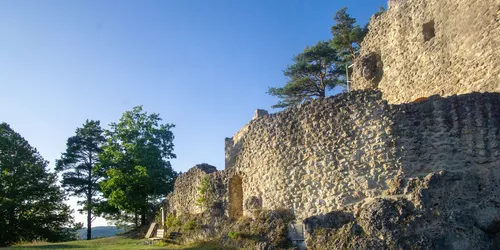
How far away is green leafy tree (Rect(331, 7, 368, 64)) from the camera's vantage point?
28.0 meters

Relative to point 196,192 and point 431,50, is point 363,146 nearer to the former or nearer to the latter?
point 431,50

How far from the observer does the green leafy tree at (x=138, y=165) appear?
79.6 ft

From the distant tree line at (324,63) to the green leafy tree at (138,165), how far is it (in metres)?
8.97

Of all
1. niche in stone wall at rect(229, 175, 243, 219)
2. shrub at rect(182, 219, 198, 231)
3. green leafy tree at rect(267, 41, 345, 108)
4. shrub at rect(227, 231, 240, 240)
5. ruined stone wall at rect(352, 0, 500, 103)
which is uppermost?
green leafy tree at rect(267, 41, 345, 108)

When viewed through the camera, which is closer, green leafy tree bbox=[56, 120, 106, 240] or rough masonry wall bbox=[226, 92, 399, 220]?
rough masonry wall bbox=[226, 92, 399, 220]

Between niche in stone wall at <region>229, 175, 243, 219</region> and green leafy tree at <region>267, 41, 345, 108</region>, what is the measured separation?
14769 millimetres

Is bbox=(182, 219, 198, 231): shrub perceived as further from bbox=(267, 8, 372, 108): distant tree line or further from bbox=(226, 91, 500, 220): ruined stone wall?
bbox=(267, 8, 372, 108): distant tree line

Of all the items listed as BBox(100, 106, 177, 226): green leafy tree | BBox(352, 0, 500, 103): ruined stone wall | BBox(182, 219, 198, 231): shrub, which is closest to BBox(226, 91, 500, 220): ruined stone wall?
BBox(352, 0, 500, 103): ruined stone wall

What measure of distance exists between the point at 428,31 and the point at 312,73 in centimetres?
1418

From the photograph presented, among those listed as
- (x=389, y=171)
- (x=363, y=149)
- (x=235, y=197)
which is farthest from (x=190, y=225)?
(x=389, y=171)

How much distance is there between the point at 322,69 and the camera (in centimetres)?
2922

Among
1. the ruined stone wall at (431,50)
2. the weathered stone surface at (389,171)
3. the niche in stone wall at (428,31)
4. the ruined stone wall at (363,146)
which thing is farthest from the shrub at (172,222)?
the niche in stone wall at (428,31)

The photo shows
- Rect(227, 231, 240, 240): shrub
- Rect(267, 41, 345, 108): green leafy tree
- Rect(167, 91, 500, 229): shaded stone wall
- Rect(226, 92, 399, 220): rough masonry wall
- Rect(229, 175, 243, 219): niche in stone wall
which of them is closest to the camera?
Rect(167, 91, 500, 229): shaded stone wall

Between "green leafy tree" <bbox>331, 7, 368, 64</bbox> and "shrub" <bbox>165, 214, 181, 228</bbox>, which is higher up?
"green leafy tree" <bbox>331, 7, 368, 64</bbox>
